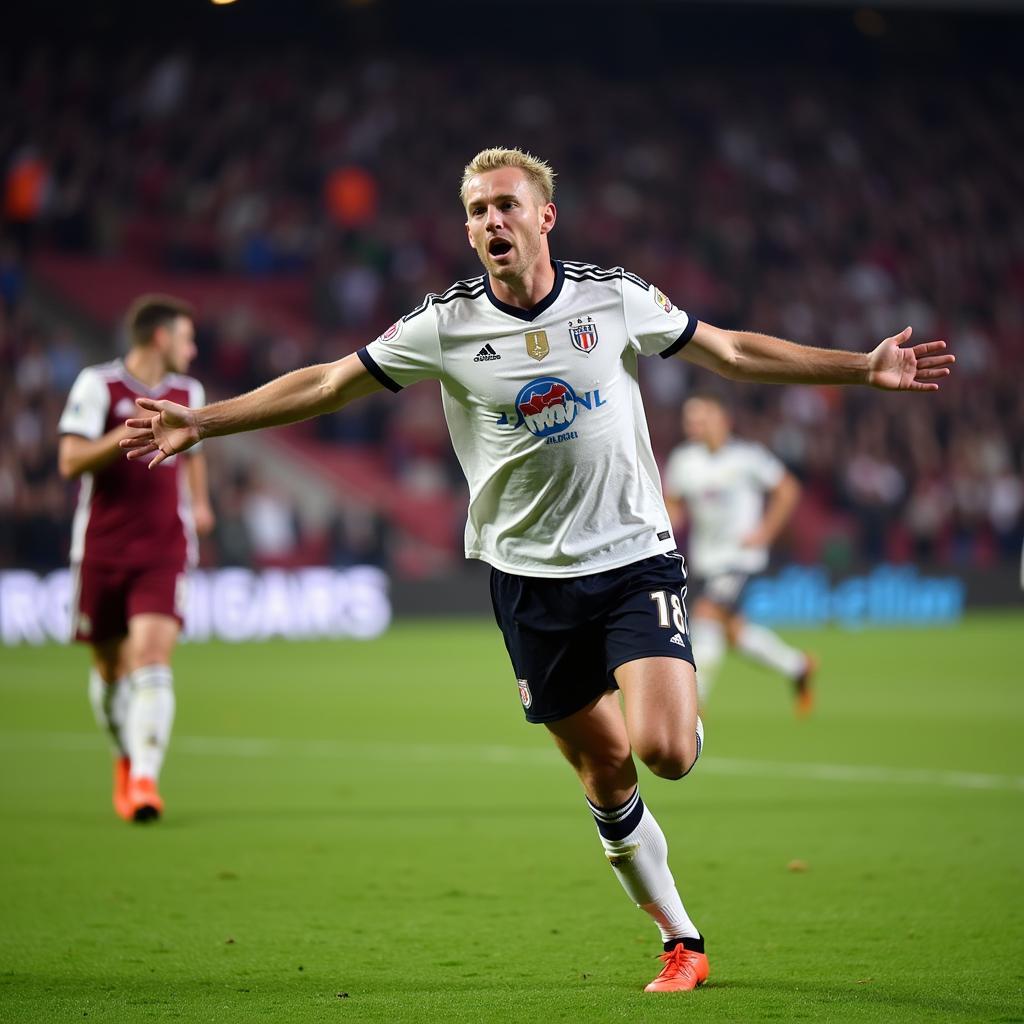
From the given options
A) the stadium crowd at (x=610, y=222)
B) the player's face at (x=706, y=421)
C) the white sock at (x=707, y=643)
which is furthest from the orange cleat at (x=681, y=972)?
the stadium crowd at (x=610, y=222)

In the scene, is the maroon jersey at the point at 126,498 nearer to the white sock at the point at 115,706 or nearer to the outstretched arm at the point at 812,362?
the white sock at the point at 115,706

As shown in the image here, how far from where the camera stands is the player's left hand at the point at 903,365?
521cm

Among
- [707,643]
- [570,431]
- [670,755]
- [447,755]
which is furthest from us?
[707,643]

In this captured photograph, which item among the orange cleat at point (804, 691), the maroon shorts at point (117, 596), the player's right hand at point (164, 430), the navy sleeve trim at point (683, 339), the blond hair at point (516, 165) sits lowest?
the orange cleat at point (804, 691)

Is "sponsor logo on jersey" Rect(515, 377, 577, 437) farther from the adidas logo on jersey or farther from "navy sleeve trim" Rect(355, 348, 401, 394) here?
"navy sleeve trim" Rect(355, 348, 401, 394)

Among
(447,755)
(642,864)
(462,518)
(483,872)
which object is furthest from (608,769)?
(462,518)

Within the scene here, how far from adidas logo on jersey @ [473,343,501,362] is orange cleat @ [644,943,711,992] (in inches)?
75.0

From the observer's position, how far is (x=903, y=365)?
5.27 meters

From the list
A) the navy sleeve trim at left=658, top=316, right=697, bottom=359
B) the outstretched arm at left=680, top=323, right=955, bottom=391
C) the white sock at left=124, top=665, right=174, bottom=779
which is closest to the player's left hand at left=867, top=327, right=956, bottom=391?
the outstretched arm at left=680, top=323, right=955, bottom=391

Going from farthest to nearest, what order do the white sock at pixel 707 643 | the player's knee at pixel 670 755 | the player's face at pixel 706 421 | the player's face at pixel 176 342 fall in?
the player's face at pixel 706 421 < the white sock at pixel 707 643 < the player's face at pixel 176 342 < the player's knee at pixel 670 755

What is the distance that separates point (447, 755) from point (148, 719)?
3.43 metres

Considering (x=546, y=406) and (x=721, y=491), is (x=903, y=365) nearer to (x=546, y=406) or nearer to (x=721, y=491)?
(x=546, y=406)

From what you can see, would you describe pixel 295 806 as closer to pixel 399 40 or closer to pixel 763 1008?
pixel 763 1008

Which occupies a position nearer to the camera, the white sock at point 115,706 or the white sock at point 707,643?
the white sock at point 115,706
